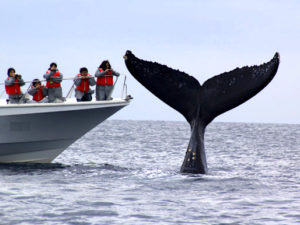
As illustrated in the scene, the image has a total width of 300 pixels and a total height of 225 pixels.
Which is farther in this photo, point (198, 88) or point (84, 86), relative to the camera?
point (84, 86)

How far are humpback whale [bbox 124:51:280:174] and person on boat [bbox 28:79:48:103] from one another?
→ 4.22m

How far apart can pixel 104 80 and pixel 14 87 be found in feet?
9.19

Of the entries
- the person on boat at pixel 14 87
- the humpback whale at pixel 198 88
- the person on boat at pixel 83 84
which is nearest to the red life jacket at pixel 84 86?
the person on boat at pixel 83 84

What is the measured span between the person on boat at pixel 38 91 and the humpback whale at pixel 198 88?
4.22 metres

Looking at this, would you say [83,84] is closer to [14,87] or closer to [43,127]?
[43,127]

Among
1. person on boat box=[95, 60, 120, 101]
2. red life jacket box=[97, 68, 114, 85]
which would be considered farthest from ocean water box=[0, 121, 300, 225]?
red life jacket box=[97, 68, 114, 85]

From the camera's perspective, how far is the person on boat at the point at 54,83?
17.6 meters

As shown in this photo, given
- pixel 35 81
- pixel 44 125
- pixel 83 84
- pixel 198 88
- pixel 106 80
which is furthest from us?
pixel 44 125

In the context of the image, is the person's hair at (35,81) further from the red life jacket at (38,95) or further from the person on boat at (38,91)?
the red life jacket at (38,95)

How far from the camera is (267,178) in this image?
18.1m

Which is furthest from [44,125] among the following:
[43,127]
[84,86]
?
[84,86]

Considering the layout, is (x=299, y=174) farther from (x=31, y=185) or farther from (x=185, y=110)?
(x=31, y=185)

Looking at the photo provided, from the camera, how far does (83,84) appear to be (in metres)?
17.9

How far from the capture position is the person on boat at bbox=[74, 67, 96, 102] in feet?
57.8
